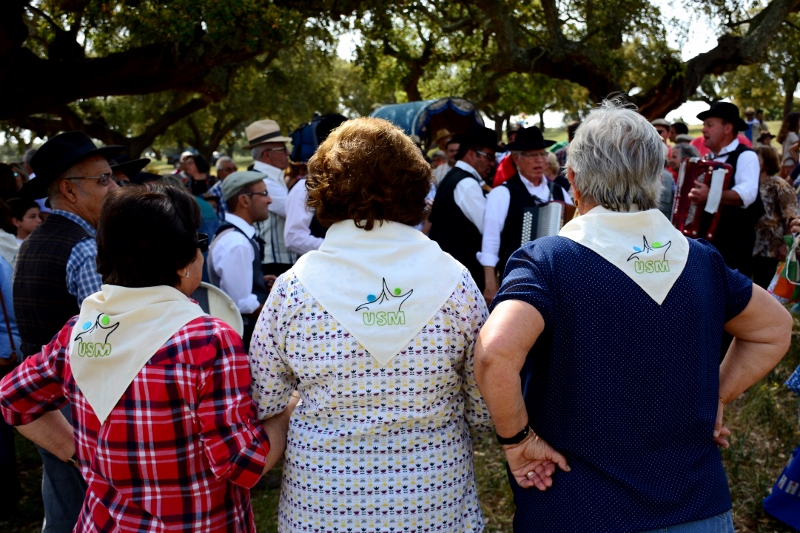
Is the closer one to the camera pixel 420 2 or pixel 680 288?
pixel 680 288

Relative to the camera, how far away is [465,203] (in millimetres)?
5770

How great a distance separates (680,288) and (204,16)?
7.97 meters

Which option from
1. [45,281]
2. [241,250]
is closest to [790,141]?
[241,250]

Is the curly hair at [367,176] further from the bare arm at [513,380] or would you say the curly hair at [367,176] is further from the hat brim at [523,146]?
the hat brim at [523,146]

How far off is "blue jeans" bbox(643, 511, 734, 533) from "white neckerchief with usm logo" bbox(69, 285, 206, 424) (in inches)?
58.6

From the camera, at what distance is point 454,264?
213 centimetres

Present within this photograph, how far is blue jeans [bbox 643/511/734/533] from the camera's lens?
193cm

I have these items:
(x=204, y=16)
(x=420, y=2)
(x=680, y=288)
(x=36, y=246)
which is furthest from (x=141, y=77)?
(x=680, y=288)

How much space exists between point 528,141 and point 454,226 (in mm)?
954

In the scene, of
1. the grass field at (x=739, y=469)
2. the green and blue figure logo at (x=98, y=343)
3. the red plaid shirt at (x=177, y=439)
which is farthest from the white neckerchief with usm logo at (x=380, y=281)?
the grass field at (x=739, y=469)

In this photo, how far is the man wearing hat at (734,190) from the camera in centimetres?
582

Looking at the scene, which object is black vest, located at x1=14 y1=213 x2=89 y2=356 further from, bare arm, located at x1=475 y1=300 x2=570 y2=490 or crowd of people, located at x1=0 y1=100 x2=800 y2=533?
bare arm, located at x1=475 y1=300 x2=570 y2=490

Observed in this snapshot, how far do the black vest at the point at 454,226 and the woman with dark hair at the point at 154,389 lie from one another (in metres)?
3.92

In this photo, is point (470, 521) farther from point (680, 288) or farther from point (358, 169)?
point (358, 169)
